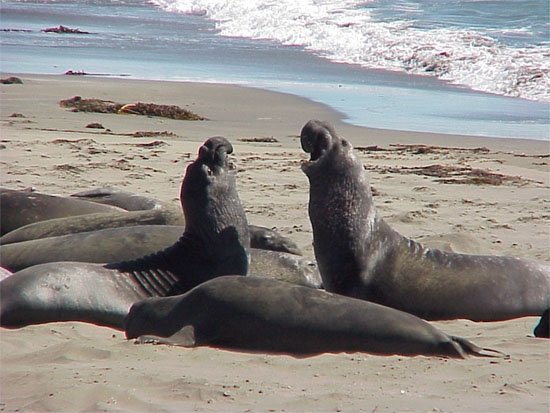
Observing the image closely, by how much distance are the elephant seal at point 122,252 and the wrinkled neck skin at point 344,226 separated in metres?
0.34

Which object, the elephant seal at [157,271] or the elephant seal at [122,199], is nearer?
the elephant seal at [157,271]

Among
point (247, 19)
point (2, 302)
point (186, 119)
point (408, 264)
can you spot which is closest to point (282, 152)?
point (186, 119)

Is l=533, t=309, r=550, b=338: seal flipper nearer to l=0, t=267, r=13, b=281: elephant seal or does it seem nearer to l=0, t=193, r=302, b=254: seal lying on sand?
l=0, t=193, r=302, b=254: seal lying on sand

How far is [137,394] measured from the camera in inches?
152

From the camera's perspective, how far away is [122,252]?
6312mm

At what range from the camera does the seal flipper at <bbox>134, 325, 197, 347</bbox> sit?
4777 mm

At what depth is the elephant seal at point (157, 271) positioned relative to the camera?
5418 millimetres

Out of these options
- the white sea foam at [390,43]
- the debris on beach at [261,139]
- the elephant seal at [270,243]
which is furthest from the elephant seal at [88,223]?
the white sea foam at [390,43]

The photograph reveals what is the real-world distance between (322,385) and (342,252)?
1910mm

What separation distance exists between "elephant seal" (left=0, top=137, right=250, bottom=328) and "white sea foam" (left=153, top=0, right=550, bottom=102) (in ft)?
39.7

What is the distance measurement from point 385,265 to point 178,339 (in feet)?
5.06

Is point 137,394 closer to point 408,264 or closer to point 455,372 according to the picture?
point 455,372

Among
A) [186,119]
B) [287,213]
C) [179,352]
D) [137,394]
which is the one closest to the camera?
[137,394]

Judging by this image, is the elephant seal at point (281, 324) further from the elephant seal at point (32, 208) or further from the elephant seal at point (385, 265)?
the elephant seal at point (32, 208)
